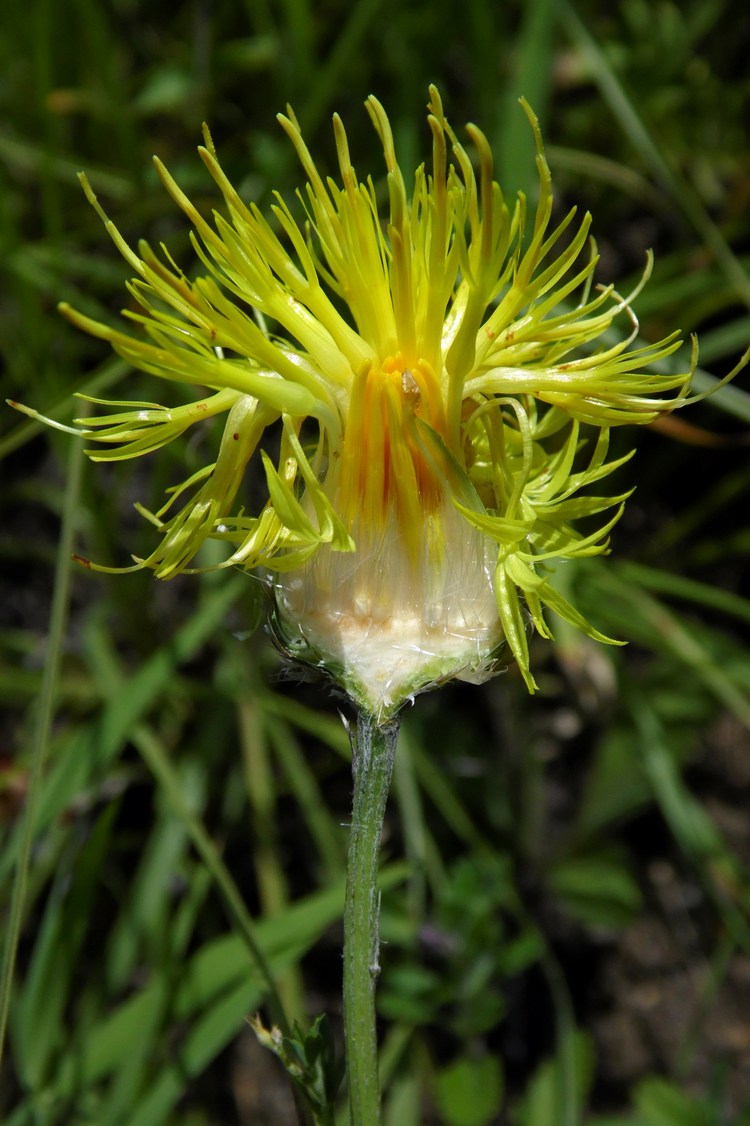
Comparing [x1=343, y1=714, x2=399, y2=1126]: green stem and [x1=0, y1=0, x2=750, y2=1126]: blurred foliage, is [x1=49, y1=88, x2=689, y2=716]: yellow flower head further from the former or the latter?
[x1=0, y1=0, x2=750, y2=1126]: blurred foliage

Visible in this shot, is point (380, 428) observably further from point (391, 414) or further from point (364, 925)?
point (364, 925)

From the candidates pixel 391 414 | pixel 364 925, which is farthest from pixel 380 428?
pixel 364 925

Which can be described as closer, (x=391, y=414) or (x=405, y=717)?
(x=391, y=414)

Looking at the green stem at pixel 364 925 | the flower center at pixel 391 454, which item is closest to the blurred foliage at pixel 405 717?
the green stem at pixel 364 925

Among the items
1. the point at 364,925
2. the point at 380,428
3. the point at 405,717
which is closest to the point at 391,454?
the point at 380,428

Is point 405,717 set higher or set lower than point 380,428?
lower

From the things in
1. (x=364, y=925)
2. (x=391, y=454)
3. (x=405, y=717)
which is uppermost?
(x=391, y=454)

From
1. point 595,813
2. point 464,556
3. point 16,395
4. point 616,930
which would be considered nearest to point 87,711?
point 16,395

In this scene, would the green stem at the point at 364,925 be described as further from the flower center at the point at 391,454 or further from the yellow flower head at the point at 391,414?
the flower center at the point at 391,454
